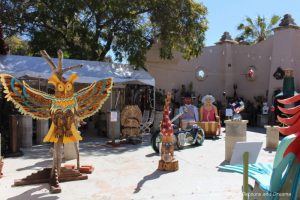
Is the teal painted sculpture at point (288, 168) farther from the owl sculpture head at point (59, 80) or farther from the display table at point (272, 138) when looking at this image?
the display table at point (272, 138)

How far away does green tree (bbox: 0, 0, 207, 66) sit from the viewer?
13477 mm

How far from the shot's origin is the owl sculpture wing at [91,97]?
6273mm

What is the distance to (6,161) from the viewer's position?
7.84 meters

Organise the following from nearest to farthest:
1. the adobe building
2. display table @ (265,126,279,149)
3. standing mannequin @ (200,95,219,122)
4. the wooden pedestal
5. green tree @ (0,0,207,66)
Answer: the wooden pedestal → display table @ (265,126,279,149) → standing mannequin @ (200,95,219,122) → green tree @ (0,0,207,66) → the adobe building

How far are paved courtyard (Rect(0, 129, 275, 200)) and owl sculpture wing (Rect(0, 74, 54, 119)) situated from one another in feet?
4.21

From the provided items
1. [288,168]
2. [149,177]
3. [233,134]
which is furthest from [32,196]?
[233,134]

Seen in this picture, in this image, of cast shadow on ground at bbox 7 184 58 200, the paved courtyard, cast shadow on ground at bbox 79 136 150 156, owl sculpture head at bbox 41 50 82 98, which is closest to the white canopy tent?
cast shadow on ground at bbox 79 136 150 156

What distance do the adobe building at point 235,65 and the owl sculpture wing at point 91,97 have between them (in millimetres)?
10386

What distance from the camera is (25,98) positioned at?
5758 mm

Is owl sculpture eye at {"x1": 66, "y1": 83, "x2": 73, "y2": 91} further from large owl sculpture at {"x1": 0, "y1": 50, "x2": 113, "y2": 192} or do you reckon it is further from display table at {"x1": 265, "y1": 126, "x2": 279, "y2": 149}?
display table at {"x1": 265, "y1": 126, "x2": 279, "y2": 149}

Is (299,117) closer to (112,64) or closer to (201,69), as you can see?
(112,64)

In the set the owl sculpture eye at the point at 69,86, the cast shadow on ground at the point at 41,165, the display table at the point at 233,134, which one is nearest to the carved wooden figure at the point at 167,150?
the display table at the point at 233,134

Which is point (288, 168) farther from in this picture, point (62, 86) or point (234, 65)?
point (234, 65)

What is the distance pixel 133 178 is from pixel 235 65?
1423 centimetres
